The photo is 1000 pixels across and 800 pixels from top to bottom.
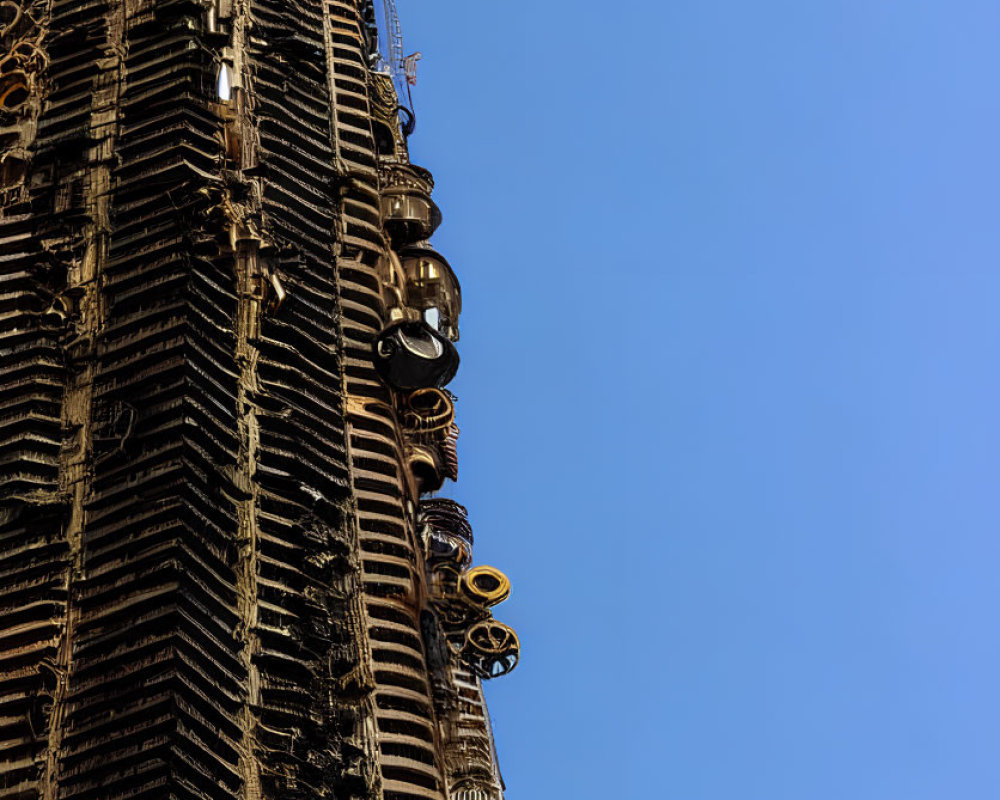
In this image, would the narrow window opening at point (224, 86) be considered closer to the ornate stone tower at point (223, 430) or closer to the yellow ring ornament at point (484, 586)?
the ornate stone tower at point (223, 430)

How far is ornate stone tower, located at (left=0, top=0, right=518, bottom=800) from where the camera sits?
33.8 m

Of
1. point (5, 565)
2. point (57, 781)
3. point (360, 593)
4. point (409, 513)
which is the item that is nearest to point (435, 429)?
point (409, 513)

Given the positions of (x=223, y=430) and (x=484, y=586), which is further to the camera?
(x=484, y=586)

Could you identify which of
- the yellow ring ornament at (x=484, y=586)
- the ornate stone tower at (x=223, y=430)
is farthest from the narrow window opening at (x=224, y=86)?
the yellow ring ornament at (x=484, y=586)

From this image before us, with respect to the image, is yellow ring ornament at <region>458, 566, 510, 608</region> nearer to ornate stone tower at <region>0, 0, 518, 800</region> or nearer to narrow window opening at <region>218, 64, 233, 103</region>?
ornate stone tower at <region>0, 0, 518, 800</region>

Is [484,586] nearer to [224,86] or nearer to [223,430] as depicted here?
[223,430]

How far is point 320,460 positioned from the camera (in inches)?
1508

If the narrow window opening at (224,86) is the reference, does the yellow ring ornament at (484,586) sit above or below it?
below

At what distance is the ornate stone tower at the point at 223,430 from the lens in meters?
33.8

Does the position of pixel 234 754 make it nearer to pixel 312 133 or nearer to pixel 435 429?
pixel 435 429

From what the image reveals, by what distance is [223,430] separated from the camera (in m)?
37.0

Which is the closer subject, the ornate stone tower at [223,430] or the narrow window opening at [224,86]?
the ornate stone tower at [223,430]

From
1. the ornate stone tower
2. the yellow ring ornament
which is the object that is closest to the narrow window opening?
the ornate stone tower

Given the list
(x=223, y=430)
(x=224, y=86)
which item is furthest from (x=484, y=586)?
(x=224, y=86)
